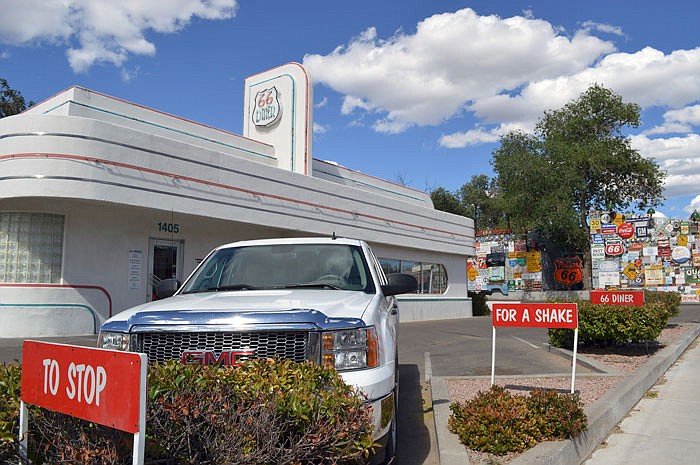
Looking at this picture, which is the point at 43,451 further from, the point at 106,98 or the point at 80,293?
the point at 106,98

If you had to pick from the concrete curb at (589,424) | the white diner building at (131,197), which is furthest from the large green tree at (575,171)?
the concrete curb at (589,424)

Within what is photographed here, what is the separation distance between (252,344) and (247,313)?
0.20 meters

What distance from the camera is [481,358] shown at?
1120 centimetres

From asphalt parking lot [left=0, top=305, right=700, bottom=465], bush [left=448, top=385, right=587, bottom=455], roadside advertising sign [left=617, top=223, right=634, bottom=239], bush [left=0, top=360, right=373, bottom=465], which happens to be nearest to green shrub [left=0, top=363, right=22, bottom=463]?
A: bush [left=0, top=360, right=373, bottom=465]

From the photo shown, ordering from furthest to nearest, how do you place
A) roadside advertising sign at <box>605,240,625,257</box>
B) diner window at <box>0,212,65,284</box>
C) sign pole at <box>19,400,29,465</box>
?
→ roadside advertising sign at <box>605,240,625,257</box>
diner window at <box>0,212,65,284</box>
sign pole at <box>19,400,29,465</box>

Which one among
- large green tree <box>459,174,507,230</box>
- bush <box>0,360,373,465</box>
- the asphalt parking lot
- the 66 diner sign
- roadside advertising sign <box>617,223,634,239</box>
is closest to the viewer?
bush <box>0,360,373,465</box>

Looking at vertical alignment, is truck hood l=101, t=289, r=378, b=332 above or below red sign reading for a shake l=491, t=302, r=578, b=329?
above

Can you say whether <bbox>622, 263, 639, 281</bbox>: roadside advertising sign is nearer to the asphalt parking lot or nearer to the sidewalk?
the asphalt parking lot

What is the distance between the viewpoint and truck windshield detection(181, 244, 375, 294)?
509 centimetres

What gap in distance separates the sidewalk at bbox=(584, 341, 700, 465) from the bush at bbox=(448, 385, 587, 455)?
48 centimetres

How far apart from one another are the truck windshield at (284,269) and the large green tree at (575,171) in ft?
132

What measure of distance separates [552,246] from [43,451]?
4850 centimetres

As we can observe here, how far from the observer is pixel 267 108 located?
1956 cm

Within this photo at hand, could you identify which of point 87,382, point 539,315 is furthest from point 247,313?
point 539,315
